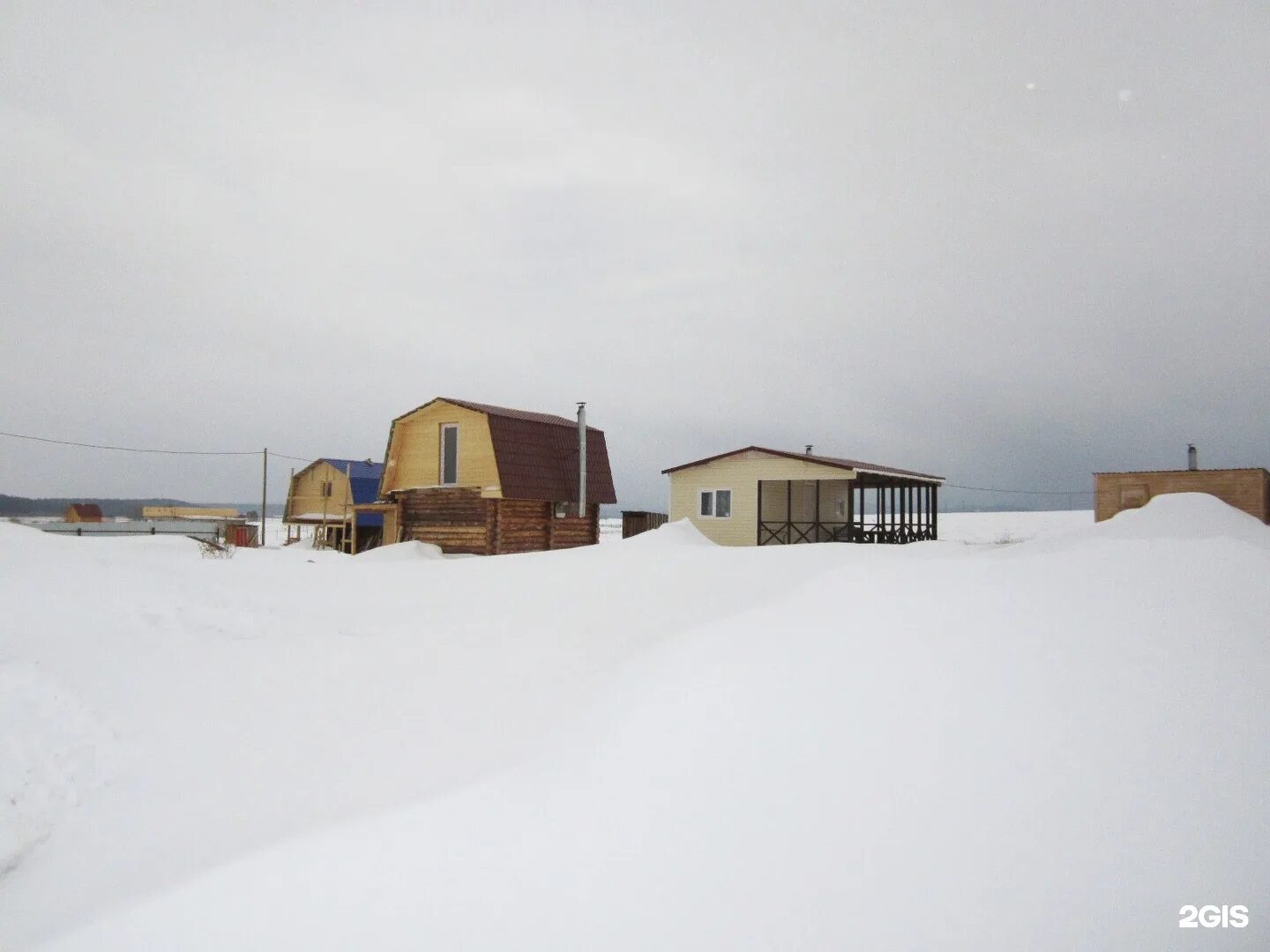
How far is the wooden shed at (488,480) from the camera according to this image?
2375cm

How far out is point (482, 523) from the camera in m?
23.9

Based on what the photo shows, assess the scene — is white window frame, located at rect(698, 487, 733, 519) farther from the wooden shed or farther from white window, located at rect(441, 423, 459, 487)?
white window, located at rect(441, 423, 459, 487)

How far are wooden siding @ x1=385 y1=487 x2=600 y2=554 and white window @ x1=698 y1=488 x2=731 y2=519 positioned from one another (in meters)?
4.36

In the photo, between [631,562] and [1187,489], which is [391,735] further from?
[1187,489]

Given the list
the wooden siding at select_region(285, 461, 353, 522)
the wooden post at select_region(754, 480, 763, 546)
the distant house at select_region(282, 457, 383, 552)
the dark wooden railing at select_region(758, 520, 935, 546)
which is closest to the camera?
the wooden post at select_region(754, 480, 763, 546)

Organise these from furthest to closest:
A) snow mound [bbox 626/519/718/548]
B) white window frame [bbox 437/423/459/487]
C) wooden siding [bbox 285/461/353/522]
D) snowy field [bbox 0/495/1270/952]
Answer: wooden siding [bbox 285/461/353/522], white window frame [bbox 437/423/459/487], snow mound [bbox 626/519/718/548], snowy field [bbox 0/495/1270/952]

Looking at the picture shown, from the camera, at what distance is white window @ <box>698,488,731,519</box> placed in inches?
1008

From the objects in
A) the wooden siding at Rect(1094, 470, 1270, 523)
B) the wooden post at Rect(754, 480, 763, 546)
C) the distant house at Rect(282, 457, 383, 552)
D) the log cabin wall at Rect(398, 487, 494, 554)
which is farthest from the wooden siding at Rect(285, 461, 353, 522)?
the wooden siding at Rect(1094, 470, 1270, 523)

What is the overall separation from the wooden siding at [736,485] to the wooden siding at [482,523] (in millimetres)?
3805

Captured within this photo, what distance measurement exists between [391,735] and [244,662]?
2604 mm

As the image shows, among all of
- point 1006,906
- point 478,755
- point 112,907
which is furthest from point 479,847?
point 1006,906

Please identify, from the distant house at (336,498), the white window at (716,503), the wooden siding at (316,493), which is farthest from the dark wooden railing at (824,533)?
the wooden siding at (316,493)

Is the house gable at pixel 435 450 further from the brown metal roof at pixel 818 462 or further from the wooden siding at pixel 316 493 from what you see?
the wooden siding at pixel 316 493

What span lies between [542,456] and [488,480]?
7.93 ft
